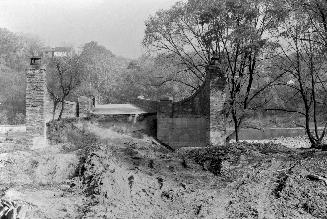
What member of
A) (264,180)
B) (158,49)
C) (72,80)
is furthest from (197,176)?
(72,80)

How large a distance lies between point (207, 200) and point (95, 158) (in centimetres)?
339

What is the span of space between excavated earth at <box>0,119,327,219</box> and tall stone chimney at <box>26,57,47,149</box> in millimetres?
2832

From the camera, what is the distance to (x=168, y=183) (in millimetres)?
8555

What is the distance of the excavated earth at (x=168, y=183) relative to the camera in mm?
7163

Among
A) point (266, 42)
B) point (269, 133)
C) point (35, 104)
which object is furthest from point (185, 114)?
point (269, 133)

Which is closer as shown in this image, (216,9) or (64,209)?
(64,209)

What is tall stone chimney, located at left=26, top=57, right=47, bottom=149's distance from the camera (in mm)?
14211

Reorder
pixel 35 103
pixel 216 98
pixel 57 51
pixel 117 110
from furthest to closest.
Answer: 1. pixel 57 51
2. pixel 117 110
3. pixel 216 98
4. pixel 35 103

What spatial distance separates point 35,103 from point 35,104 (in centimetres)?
4

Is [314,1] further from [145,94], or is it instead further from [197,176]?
[145,94]

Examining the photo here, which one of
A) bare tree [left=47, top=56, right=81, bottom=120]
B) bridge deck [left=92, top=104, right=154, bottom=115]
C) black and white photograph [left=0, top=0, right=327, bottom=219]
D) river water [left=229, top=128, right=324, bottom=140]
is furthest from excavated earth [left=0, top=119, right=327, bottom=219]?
river water [left=229, top=128, right=324, bottom=140]

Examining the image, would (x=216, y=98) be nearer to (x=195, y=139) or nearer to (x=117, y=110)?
(x=195, y=139)

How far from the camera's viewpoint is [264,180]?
8516 millimetres

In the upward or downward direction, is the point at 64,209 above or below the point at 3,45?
below
